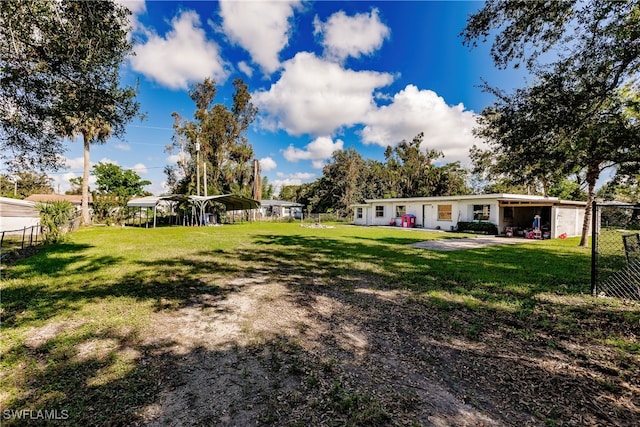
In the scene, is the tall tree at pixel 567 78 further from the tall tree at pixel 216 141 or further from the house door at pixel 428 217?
the tall tree at pixel 216 141

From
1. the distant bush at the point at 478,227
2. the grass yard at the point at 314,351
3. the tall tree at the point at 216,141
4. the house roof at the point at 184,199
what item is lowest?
the grass yard at the point at 314,351

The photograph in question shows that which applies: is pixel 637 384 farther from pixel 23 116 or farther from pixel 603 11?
pixel 23 116

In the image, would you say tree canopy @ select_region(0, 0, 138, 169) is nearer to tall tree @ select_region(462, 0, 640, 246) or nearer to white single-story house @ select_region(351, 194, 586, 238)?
tall tree @ select_region(462, 0, 640, 246)

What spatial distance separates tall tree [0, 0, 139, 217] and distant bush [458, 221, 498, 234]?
19.8 metres

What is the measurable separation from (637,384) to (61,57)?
30.1 feet

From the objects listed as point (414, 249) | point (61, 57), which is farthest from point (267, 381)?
point (414, 249)

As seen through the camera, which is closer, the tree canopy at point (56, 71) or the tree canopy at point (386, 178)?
the tree canopy at point (56, 71)

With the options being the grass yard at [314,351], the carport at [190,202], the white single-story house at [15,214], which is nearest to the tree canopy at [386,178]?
the carport at [190,202]

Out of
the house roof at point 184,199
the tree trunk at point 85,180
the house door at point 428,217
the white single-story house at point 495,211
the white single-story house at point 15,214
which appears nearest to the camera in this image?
the white single-story house at point 15,214

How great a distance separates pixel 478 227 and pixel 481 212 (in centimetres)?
117

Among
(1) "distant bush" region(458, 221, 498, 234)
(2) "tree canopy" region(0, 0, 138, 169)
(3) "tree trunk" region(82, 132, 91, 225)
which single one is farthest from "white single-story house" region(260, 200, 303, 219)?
(2) "tree canopy" region(0, 0, 138, 169)

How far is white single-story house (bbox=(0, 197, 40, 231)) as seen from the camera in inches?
631

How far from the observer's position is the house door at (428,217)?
22969 millimetres

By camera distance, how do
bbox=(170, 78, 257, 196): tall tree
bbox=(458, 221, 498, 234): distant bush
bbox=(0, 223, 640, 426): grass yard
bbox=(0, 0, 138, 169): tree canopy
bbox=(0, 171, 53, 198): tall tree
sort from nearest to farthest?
bbox=(0, 223, 640, 426): grass yard < bbox=(0, 0, 138, 169): tree canopy < bbox=(458, 221, 498, 234): distant bush < bbox=(0, 171, 53, 198): tall tree < bbox=(170, 78, 257, 196): tall tree
